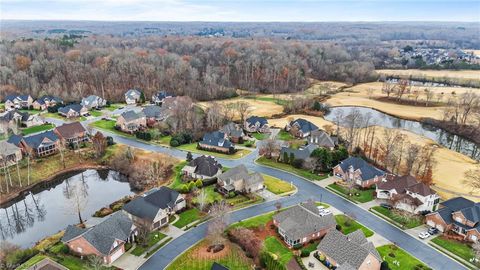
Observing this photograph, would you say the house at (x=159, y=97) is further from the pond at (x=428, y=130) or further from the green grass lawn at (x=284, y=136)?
the pond at (x=428, y=130)

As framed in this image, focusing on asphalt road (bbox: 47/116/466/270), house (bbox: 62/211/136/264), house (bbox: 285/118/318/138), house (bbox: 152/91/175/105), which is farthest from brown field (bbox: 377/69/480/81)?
house (bbox: 62/211/136/264)

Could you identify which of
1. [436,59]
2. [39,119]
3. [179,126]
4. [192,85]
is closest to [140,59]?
[192,85]

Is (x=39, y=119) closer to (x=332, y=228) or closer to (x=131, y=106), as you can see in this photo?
(x=131, y=106)

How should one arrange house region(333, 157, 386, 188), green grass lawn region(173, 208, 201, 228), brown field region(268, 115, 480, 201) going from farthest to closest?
1. brown field region(268, 115, 480, 201)
2. house region(333, 157, 386, 188)
3. green grass lawn region(173, 208, 201, 228)

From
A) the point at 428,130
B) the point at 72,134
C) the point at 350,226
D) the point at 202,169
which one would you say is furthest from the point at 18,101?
the point at 428,130

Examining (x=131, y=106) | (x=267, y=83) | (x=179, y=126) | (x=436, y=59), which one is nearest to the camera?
(x=179, y=126)

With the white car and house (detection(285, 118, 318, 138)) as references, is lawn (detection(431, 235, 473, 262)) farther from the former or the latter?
house (detection(285, 118, 318, 138))
